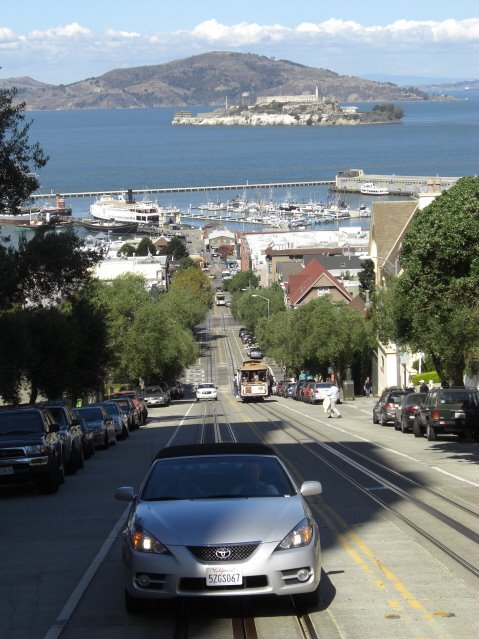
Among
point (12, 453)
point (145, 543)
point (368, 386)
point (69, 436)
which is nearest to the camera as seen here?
point (145, 543)

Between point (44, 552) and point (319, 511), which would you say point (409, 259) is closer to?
point (319, 511)

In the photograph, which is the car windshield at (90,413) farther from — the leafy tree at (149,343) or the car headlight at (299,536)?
the leafy tree at (149,343)

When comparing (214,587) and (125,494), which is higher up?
(125,494)

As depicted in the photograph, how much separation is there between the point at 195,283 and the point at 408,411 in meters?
113

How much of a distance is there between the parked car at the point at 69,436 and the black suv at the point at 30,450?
5.50 ft

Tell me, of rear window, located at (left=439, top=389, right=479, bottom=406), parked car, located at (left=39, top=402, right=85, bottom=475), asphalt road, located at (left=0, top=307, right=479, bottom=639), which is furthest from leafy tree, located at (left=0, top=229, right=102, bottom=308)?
rear window, located at (left=439, top=389, right=479, bottom=406)

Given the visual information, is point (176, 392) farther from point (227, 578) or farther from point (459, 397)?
point (227, 578)

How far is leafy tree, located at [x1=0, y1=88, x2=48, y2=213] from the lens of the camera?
2783cm

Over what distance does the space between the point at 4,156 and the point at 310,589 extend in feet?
65.5

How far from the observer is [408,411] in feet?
121

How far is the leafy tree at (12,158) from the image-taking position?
27.8 m

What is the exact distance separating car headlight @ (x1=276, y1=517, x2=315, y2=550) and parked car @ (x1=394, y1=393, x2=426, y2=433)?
25.9 m

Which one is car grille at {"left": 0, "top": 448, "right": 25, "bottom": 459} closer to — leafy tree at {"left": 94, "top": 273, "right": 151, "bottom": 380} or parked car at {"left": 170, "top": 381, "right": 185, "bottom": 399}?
leafy tree at {"left": 94, "top": 273, "right": 151, "bottom": 380}

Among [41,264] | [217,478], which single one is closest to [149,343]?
[41,264]
